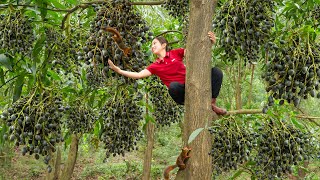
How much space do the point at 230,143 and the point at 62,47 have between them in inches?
52.4

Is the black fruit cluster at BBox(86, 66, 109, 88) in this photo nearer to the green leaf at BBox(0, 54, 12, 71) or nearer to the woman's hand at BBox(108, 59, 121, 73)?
the woman's hand at BBox(108, 59, 121, 73)

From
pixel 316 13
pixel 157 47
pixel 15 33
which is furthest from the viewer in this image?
pixel 316 13

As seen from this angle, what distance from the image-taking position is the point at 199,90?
171cm

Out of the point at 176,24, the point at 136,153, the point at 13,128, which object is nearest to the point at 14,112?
the point at 13,128

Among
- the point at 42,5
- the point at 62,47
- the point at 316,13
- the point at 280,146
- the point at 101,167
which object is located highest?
the point at 316,13

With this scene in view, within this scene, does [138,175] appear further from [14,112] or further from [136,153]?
[14,112]

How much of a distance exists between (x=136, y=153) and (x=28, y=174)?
3450mm

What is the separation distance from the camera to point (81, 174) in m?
10.1

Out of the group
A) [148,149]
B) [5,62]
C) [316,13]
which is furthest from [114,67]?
[148,149]

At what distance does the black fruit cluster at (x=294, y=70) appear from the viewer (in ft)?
5.28

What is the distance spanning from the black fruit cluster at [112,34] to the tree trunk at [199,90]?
0.97 feet

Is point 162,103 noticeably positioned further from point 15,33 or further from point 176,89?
point 15,33

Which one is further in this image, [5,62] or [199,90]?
[5,62]

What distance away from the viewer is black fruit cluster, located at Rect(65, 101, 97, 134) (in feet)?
9.69
